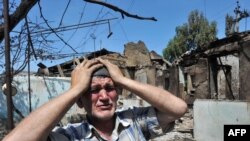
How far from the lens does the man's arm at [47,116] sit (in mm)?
1728

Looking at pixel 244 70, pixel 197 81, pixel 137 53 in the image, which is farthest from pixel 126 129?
pixel 137 53

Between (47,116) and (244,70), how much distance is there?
1117cm

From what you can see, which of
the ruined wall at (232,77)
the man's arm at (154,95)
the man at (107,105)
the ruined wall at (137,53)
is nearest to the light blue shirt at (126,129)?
the man at (107,105)

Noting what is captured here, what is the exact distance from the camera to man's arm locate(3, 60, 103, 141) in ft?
5.67

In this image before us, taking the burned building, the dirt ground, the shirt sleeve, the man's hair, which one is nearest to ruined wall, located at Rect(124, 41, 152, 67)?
the burned building

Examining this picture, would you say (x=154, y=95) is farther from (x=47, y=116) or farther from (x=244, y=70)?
(x=244, y=70)

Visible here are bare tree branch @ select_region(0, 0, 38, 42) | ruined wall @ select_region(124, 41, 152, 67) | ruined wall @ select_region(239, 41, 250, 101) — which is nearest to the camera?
bare tree branch @ select_region(0, 0, 38, 42)

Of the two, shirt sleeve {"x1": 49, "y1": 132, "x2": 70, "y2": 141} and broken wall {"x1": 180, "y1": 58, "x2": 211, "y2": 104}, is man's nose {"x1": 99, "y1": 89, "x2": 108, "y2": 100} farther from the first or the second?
broken wall {"x1": 180, "y1": 58, "x2": 211, "y2": 104}

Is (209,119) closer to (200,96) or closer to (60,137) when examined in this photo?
(60,137)

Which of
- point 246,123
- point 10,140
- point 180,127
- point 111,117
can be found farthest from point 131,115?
point 180,127

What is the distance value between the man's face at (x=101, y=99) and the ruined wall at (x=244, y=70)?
10578 mm

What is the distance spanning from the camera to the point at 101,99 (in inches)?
77.5

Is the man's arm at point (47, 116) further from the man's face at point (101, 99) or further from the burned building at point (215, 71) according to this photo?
the burned building at point (215, 71)

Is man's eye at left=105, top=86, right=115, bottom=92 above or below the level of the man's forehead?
below
